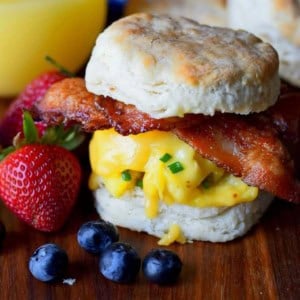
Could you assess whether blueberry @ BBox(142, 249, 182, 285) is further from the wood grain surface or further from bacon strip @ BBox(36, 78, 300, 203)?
bacon strip @ BBox(36, 78, 300, 203)

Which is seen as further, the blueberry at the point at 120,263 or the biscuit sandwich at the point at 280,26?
the biscuit sandwich at the point at 280,26

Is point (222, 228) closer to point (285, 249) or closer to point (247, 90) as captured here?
point (285, 249)

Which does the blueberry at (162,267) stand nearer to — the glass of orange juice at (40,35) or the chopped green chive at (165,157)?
the chopped green chive at (165,157)

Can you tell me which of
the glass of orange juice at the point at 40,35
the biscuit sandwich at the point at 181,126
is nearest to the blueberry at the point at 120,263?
the biscuit sandwich at the point at 181,126

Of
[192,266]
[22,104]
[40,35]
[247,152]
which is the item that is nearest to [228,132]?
[247,152]

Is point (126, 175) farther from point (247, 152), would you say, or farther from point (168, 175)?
point (247, 152)

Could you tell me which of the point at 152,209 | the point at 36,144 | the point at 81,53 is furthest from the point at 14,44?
the point at 152,209
